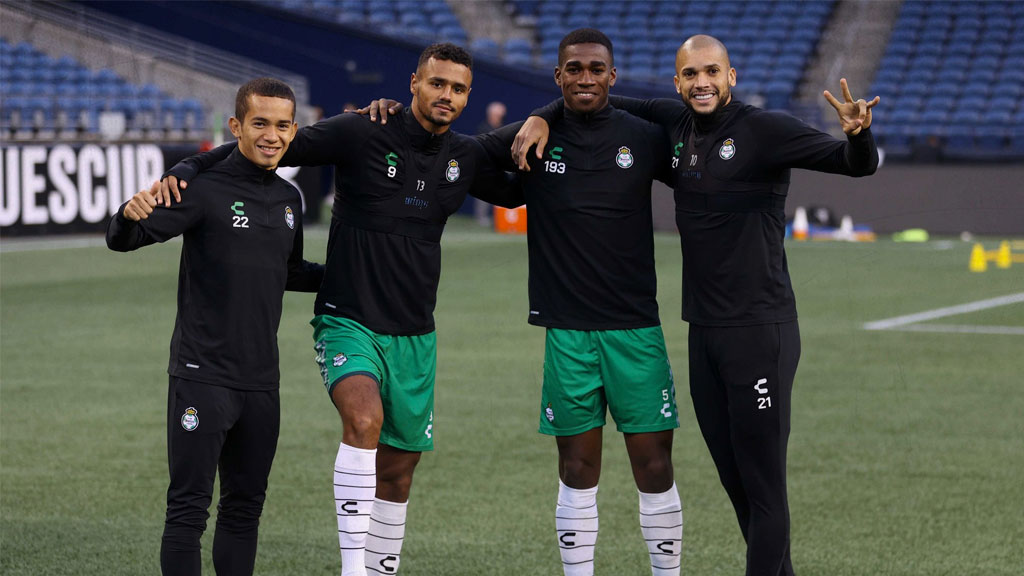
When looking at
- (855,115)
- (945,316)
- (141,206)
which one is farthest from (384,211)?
(945,316)

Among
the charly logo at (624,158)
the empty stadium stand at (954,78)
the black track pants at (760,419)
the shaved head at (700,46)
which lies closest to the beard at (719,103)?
the shaved head at (700,46)

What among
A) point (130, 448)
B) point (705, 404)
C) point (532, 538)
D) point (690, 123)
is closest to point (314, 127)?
point (690, 123)

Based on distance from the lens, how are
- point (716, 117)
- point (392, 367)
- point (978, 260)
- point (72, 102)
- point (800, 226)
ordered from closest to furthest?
point (716, 117) → point (392, 367) → point (978, 260) → point (800, 226) → point (72, 102)

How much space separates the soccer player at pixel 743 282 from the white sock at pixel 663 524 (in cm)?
25

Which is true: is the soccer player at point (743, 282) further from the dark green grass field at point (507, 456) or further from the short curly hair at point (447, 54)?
the dark green grass field at point (507, 456)

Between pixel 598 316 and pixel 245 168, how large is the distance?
4.59 ft

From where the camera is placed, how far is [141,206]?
4.39 m

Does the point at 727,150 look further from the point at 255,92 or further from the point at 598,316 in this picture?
the point at 255,92

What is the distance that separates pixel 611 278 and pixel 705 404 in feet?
1.94

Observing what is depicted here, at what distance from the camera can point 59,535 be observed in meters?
6.00

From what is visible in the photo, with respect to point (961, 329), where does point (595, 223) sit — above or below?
above

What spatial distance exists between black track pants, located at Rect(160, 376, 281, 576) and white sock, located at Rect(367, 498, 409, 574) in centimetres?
52

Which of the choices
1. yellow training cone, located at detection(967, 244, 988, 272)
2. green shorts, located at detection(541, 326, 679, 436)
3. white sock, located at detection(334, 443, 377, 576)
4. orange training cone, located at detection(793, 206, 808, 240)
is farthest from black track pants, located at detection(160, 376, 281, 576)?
orange training cone, located at detection(793, 206, 808, 240)

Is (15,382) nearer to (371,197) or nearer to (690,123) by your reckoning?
(371,197)
